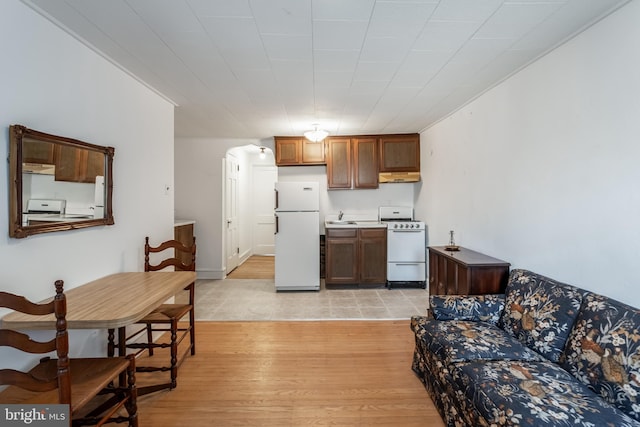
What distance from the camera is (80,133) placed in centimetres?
208

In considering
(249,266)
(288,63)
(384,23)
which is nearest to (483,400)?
(384,23)

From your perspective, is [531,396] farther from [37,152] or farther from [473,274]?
[37,152]

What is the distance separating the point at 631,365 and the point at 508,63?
2128mm

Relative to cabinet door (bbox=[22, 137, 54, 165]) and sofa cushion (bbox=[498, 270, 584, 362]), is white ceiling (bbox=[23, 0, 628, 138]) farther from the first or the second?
sofa cushion (bbox=[498, 270, 584, 362])

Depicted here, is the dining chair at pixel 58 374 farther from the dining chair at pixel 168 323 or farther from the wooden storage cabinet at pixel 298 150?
the wooden storage cabinet at pixel 298 150

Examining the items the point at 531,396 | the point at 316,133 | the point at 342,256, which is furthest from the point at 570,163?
the point at 342,256

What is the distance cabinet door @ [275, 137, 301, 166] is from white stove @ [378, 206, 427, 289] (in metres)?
1.88

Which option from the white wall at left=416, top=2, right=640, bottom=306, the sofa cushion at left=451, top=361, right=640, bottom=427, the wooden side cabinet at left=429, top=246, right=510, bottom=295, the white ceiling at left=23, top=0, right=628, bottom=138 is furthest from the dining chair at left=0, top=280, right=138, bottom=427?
the white wall at left=416, top=2, right=640, bottom=306

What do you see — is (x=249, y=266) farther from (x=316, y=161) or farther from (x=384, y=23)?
(x=384, y=23)

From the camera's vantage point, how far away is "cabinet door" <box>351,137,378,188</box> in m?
4.98

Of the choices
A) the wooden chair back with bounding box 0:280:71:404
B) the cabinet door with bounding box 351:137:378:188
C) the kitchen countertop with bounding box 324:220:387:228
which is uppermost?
the cabinet door with bounding box 351:137:378:188

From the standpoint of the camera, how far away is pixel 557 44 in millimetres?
2066

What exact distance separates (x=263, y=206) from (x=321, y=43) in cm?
586

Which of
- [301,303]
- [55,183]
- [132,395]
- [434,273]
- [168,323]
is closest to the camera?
[132,395]
